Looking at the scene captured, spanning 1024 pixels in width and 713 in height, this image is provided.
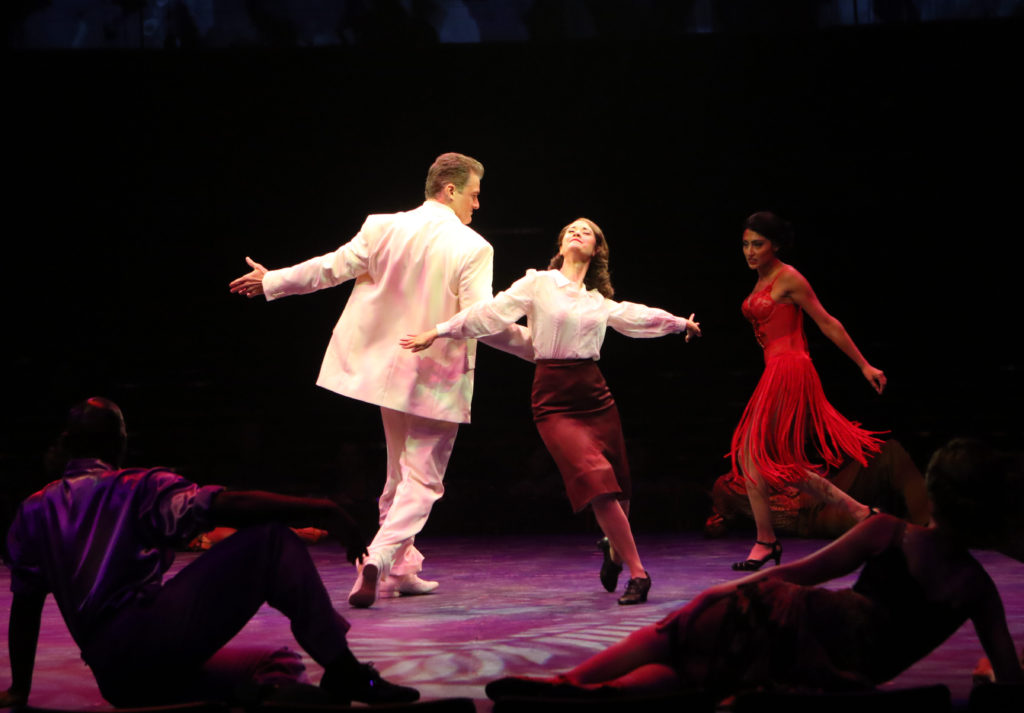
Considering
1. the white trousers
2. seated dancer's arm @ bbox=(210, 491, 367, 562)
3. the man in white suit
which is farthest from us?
the man in white suit

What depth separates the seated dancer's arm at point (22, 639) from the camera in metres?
2.03

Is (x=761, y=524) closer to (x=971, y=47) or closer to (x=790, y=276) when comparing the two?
(x=790, y=276)

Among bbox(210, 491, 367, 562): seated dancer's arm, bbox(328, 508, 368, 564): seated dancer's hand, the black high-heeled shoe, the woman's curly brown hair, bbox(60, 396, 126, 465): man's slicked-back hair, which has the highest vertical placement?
the woman's curly brown hair

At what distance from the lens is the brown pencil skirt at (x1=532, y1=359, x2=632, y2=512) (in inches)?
147

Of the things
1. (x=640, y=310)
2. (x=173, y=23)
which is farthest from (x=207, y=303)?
(x=640, y=310)

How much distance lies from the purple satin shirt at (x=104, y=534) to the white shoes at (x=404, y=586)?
1869mm

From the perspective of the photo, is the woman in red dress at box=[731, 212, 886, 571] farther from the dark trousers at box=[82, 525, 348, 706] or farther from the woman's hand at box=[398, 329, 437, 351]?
the dark trousers at box=[82, 525, 348, 706]

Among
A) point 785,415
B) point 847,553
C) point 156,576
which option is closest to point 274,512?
point 156,576

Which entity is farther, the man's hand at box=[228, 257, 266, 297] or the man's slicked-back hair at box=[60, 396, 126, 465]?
the man's hand at box=[228, 257, 266, 297]

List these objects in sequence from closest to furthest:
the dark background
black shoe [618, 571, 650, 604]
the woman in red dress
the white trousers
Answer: black shoe [618, 571, 650, 604] < the white trousers < the woman in red dress < the dark background

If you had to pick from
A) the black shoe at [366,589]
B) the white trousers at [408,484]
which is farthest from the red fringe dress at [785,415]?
the black shoe at [366,589]

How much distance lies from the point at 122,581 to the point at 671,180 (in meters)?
4.83

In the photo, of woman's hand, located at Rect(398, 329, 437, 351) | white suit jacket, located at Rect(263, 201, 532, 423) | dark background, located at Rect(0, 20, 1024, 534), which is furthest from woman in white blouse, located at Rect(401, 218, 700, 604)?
dark background, located at Rect(0, 20, 1024, 534)

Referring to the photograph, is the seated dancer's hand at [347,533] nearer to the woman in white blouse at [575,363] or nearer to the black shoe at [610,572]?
the woman in white blouse at [575,363]
